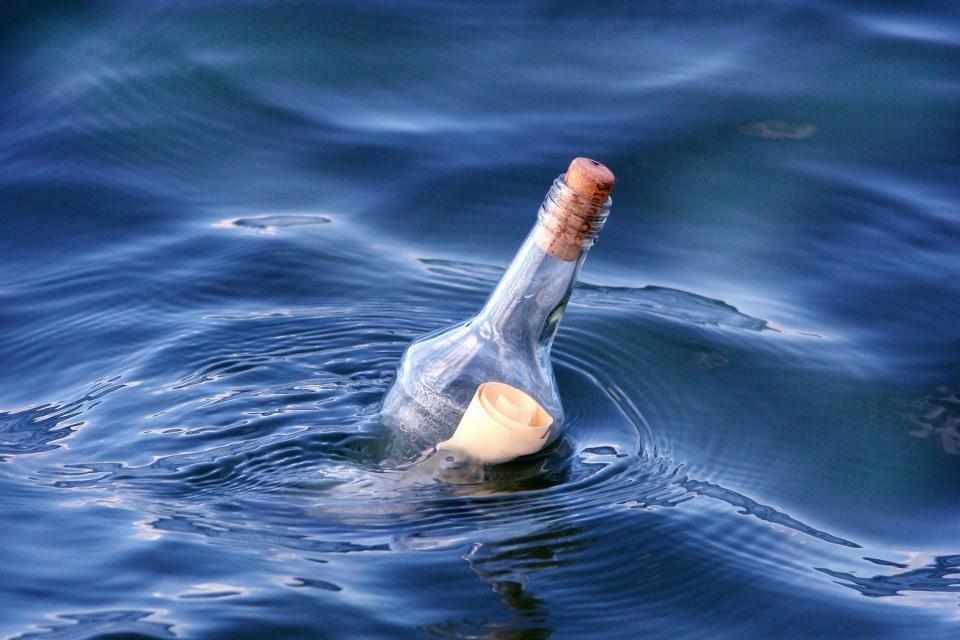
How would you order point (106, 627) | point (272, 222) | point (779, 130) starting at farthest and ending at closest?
1. point (779, 130)
2. point (272, 222)
3. point (106, 627)

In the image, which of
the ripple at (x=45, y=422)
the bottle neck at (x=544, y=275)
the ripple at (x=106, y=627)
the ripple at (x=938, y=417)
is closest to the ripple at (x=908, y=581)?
the ripple at (x=938, y=417)

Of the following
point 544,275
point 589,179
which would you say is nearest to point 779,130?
point 544,275

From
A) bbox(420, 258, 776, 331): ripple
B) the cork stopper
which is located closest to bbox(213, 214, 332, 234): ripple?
bbox(420, 258, 776, 331): ripple

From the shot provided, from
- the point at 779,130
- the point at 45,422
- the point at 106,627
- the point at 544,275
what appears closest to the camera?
the point at 106,627

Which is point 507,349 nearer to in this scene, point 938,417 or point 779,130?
point 938,417

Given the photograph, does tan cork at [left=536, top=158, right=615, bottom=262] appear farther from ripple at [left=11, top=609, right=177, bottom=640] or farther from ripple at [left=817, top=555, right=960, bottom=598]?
ripple at [left=11, top=609, right=177, bottom=640]

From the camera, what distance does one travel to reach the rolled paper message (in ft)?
8.79

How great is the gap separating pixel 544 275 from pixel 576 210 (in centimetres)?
22

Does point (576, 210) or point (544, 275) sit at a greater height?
point (576, 210)

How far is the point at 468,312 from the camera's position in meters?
3.94

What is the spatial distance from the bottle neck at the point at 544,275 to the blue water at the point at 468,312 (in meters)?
0.33

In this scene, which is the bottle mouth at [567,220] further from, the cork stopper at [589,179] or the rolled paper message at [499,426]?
the rolled paper message at [499,426]

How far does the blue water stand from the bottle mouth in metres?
0.52

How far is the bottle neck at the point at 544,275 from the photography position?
2.70 m
